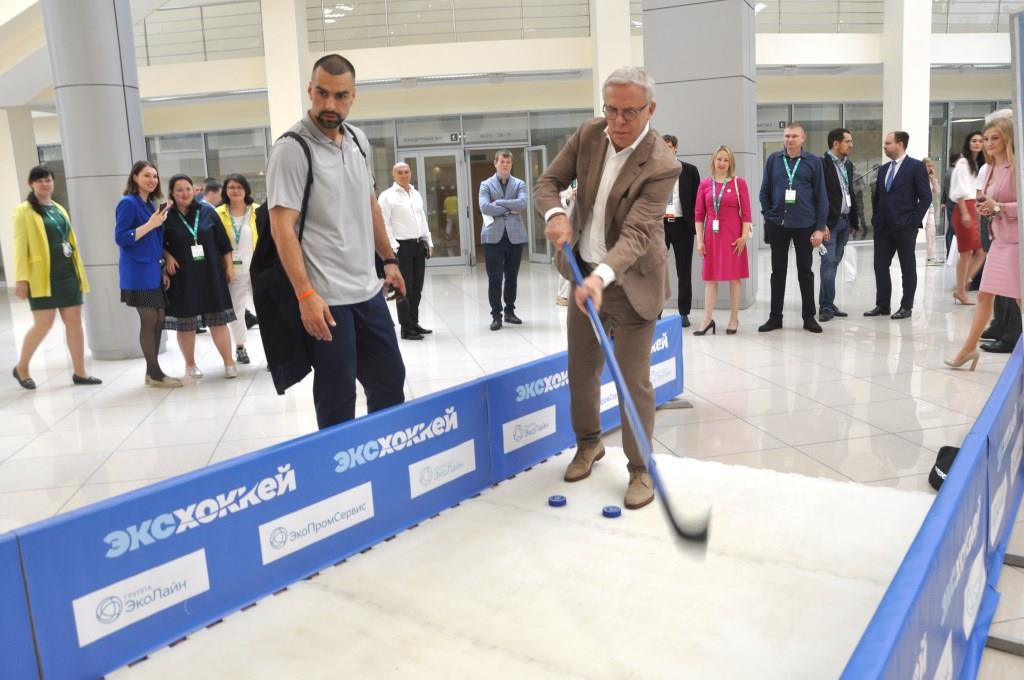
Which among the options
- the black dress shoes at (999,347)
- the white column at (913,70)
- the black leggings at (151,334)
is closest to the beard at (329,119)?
the black leggings at (151,334)

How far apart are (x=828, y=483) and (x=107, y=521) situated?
2586mm

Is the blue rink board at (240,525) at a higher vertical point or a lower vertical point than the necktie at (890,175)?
lower

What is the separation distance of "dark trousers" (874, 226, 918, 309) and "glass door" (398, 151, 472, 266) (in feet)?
31.2

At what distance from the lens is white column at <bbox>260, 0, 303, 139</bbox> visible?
13258mm

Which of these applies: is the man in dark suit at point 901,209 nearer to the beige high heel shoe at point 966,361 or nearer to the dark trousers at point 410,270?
the beige high heel shoe at point 966,361

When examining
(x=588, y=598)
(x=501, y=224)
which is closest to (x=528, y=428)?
(x=588, y=598)

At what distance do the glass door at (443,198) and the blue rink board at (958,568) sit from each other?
1375cm

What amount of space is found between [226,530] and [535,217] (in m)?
14.0

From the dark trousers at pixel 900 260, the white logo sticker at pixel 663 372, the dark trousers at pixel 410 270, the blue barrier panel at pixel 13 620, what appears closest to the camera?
the blue barrier panel at pixel 13 620

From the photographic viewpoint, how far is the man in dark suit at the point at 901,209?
7.34 m

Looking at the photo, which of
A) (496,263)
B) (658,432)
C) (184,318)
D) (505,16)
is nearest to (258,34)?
(505,16)

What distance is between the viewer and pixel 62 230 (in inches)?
235

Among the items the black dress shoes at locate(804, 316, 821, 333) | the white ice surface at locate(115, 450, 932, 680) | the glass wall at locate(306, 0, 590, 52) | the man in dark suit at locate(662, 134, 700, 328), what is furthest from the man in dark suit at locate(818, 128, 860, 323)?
the glass wall at locate(306, 0, 590, 52)

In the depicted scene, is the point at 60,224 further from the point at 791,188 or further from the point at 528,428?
the point at 791,188
